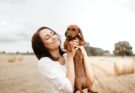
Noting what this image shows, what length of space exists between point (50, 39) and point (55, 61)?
221 millimetres

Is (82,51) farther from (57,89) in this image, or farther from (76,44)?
(57,89)

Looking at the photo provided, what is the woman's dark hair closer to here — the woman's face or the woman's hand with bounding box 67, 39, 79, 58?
the woman's face

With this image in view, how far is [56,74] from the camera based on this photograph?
3053 millimetres

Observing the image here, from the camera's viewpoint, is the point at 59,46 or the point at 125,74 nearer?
the point at 59,46

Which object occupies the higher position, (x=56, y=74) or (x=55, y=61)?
(x=55, y=61)

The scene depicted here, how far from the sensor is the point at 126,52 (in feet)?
137

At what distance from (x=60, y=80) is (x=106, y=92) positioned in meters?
5.72

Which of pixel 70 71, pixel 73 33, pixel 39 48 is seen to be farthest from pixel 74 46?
pixel 39 48

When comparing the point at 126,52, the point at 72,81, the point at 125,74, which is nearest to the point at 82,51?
the point at 72,81

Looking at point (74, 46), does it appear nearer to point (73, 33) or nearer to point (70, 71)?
point (73, 33)

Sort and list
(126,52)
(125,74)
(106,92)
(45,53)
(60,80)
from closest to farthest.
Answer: (60,80), (45,53), (106,92), (125,74), (126,52)

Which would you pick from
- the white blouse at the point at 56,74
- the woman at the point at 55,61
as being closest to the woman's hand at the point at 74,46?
the woman at the point at 55,61

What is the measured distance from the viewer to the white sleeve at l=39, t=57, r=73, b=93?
9.71 feet

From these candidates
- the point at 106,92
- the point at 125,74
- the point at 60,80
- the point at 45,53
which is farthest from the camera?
the point at 125,74
